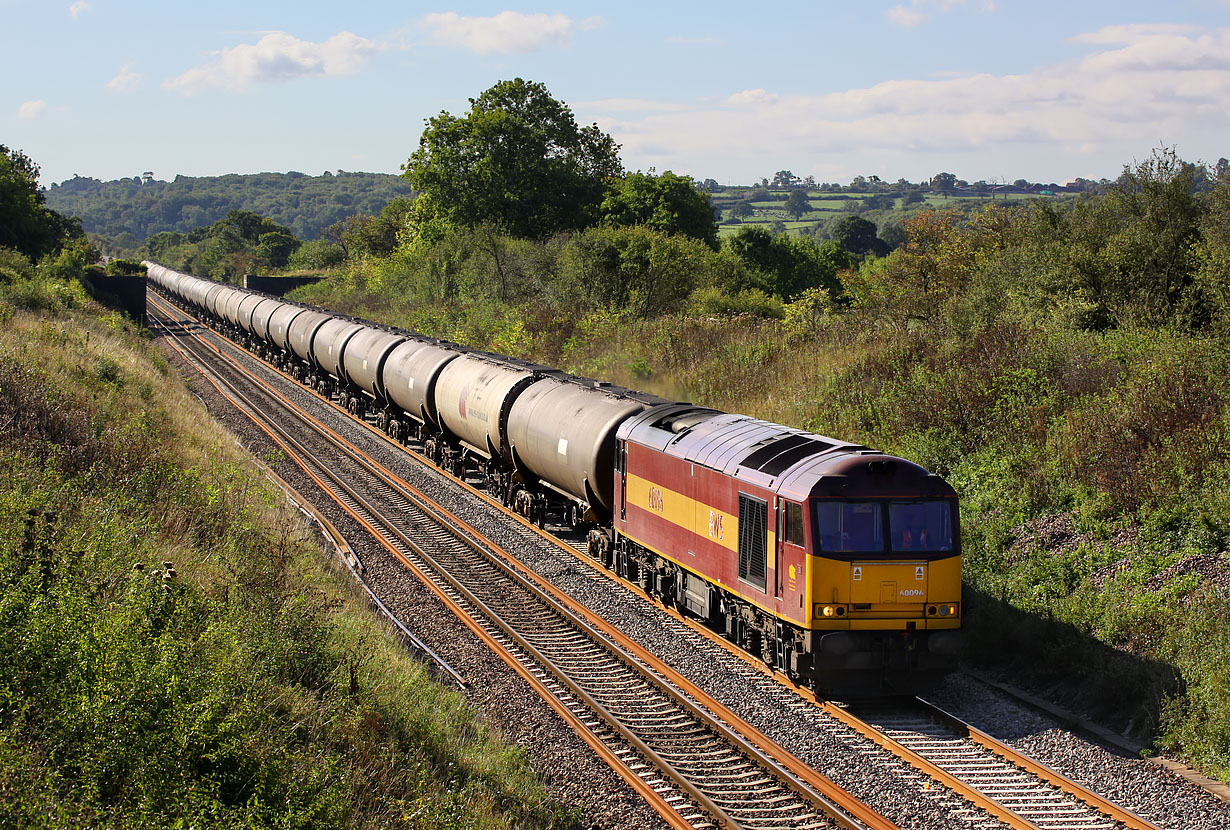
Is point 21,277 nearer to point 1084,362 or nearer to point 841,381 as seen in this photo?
point 841,381

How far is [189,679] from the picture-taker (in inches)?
320

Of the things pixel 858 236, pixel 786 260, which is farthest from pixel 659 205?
pixel 858 236

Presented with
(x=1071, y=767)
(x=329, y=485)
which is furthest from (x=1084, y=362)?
(x=329, y=485)

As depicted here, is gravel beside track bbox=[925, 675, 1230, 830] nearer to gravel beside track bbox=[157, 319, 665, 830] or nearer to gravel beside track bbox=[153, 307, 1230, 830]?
gravel beside track bbox=[153, 307, 1230, 830]

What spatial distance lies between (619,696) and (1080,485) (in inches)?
333

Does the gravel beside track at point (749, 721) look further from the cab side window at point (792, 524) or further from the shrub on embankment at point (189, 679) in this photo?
the cab side window at point (792, 524)

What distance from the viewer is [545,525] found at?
22609 millimetres

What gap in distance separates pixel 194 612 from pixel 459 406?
15.4 metres

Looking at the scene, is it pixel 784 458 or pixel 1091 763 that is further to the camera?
pixel 784 458

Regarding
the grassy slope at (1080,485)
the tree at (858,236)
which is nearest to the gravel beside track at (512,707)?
the grassy slope at (1080,485)

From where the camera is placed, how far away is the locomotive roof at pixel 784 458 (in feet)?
40.7

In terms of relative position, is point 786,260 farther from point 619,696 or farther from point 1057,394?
point 619,696

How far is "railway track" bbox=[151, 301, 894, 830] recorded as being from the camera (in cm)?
1012

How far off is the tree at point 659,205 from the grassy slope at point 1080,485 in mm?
40023
